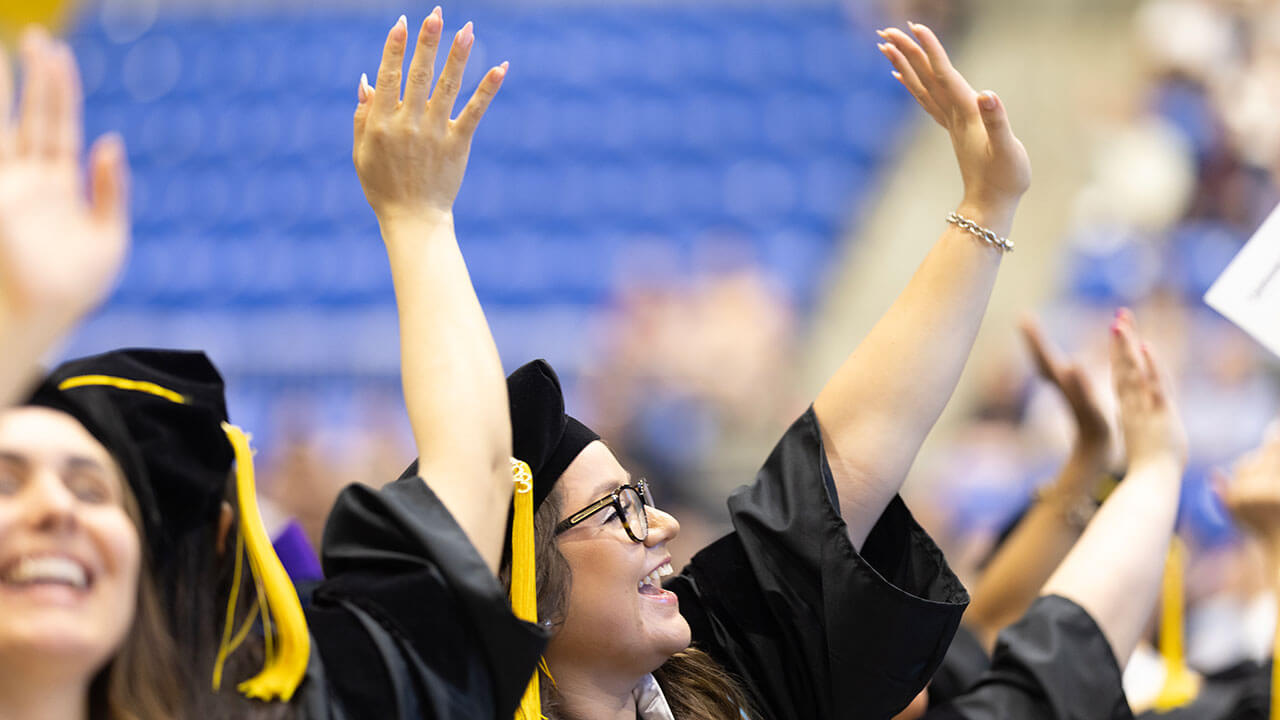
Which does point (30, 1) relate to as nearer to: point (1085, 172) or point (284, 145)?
point (284, 145)

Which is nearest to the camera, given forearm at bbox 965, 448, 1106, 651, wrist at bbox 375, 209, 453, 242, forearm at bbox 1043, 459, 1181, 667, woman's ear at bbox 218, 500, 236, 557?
woman's ear at bbox 218, 500, 236, 557

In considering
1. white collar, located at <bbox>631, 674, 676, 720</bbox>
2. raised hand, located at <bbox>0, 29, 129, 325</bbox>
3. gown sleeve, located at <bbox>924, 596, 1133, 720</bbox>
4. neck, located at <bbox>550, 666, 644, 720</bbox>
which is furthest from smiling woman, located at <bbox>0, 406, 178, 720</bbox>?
gown sleeve, located at <bbox>924, 596, 1133, 720</bbox>

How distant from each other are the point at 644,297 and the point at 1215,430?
101 inches

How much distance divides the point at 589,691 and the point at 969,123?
3.08 feet

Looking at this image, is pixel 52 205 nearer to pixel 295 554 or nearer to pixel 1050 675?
pixel 295 554

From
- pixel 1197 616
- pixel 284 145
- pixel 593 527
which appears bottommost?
pixel 1197 616

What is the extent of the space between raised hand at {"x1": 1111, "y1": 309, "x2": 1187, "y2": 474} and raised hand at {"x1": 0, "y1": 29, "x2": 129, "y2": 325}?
5.42ft

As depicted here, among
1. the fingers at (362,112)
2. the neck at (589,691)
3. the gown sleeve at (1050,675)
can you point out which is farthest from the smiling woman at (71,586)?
the gown sleeve at (1050,675)

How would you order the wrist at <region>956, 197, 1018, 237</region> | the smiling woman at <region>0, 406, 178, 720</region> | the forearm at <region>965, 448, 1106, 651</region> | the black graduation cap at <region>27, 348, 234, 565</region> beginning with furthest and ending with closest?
1. the forearm at <region>965, 448, 1106, 651</region>
2. the wrist at <region>956, 197, 1018, 237</region>
3. the black graduation cap at <region>27, 348, 234, 565</region>
4. the smiling woman at <region>0, 406, 178, 720</region>

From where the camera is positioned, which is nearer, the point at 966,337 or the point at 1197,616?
the point at 966,337

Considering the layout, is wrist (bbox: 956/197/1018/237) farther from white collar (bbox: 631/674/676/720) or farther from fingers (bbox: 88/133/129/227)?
fingers (bbox: 88/133/129/227)

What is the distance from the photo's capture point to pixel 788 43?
9.13 m

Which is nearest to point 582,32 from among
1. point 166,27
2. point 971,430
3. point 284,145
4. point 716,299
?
point 284,145

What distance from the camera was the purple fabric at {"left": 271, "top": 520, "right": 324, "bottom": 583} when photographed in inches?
88.8
